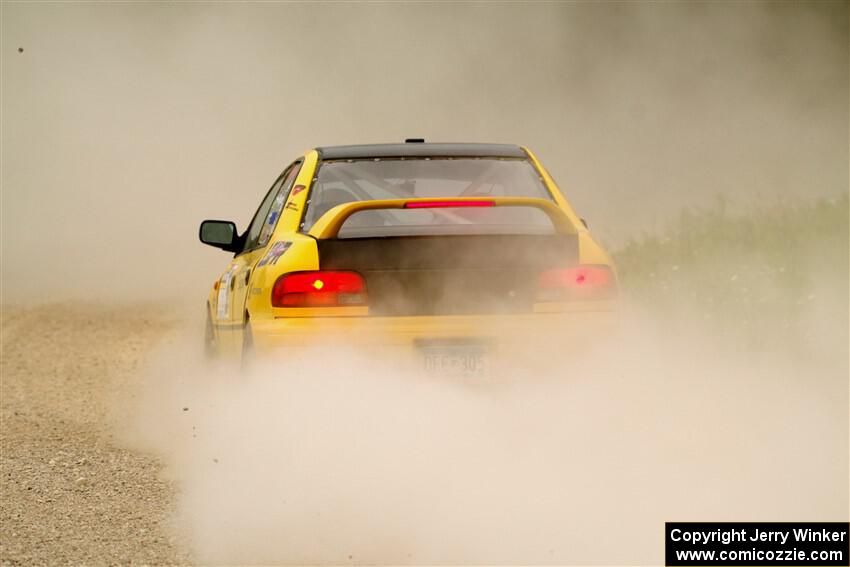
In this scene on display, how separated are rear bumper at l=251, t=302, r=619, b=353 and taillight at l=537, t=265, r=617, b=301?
0.09m

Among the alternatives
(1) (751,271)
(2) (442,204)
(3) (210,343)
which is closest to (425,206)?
(2) (442,204)

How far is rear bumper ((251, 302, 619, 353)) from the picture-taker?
5809mm

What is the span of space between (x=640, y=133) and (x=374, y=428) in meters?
26.2

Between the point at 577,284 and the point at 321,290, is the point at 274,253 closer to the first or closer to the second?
the point at 321,290

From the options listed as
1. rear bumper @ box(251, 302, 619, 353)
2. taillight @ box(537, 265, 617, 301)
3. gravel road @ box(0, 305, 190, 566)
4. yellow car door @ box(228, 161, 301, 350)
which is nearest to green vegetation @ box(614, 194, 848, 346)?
yellow car door @ box(228, 161, 301, 350)

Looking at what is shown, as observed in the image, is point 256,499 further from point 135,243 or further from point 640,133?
point 640,133

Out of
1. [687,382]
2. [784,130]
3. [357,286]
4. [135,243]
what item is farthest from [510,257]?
[784,130]

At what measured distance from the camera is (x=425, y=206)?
603 centimetres

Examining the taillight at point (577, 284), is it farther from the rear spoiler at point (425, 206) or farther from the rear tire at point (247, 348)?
the rear tire at point (247, 348)

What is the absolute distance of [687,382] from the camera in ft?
26.1

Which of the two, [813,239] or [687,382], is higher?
[813,239]

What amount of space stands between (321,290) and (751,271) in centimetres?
578

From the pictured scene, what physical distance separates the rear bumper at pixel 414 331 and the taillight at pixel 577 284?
94mm

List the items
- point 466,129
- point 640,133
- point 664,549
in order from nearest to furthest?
point 664,549
point 640,133
point 466,129
